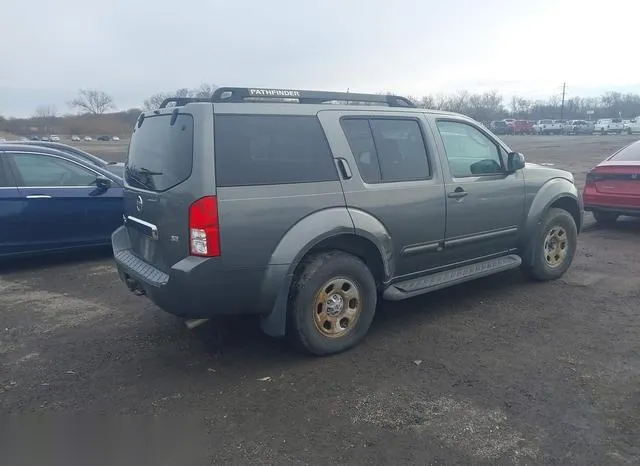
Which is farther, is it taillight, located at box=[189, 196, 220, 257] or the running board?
the running board

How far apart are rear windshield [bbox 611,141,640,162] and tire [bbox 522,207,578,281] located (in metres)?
3.50

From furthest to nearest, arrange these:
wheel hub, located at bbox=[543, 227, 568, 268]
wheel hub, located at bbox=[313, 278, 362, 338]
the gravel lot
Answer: wheel hub, located at bbox=[543, 227, 568, 268]
wheel hub, located at bbox=[313, 278, 362, 338]
the gravel lot

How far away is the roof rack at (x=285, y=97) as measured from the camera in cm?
424

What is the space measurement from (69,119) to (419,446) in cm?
8482

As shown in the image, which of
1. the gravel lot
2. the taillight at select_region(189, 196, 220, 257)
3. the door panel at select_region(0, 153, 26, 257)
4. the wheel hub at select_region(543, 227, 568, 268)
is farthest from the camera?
the door panel at select_region(0, 153, 26, 257)

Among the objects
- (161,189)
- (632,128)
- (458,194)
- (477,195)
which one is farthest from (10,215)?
(632,128)

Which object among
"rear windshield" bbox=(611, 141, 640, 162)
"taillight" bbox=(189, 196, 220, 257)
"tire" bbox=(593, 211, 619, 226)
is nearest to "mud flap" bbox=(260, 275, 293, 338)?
"taillight" bbox=(189, 196, 220, 257)

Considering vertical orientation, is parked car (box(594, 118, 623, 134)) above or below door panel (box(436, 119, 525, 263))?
above

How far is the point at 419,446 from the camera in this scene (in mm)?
3143

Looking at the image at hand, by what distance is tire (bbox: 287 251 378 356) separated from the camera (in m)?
4.16

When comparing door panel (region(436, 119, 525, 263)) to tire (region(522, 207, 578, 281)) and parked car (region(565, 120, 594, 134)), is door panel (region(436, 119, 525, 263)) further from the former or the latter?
parked car (region(565, 120, 594, 134))

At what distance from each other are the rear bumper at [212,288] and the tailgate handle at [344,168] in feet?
3.07

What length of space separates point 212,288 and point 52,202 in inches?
168

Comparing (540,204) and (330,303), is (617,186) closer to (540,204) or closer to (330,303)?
(540,204)
